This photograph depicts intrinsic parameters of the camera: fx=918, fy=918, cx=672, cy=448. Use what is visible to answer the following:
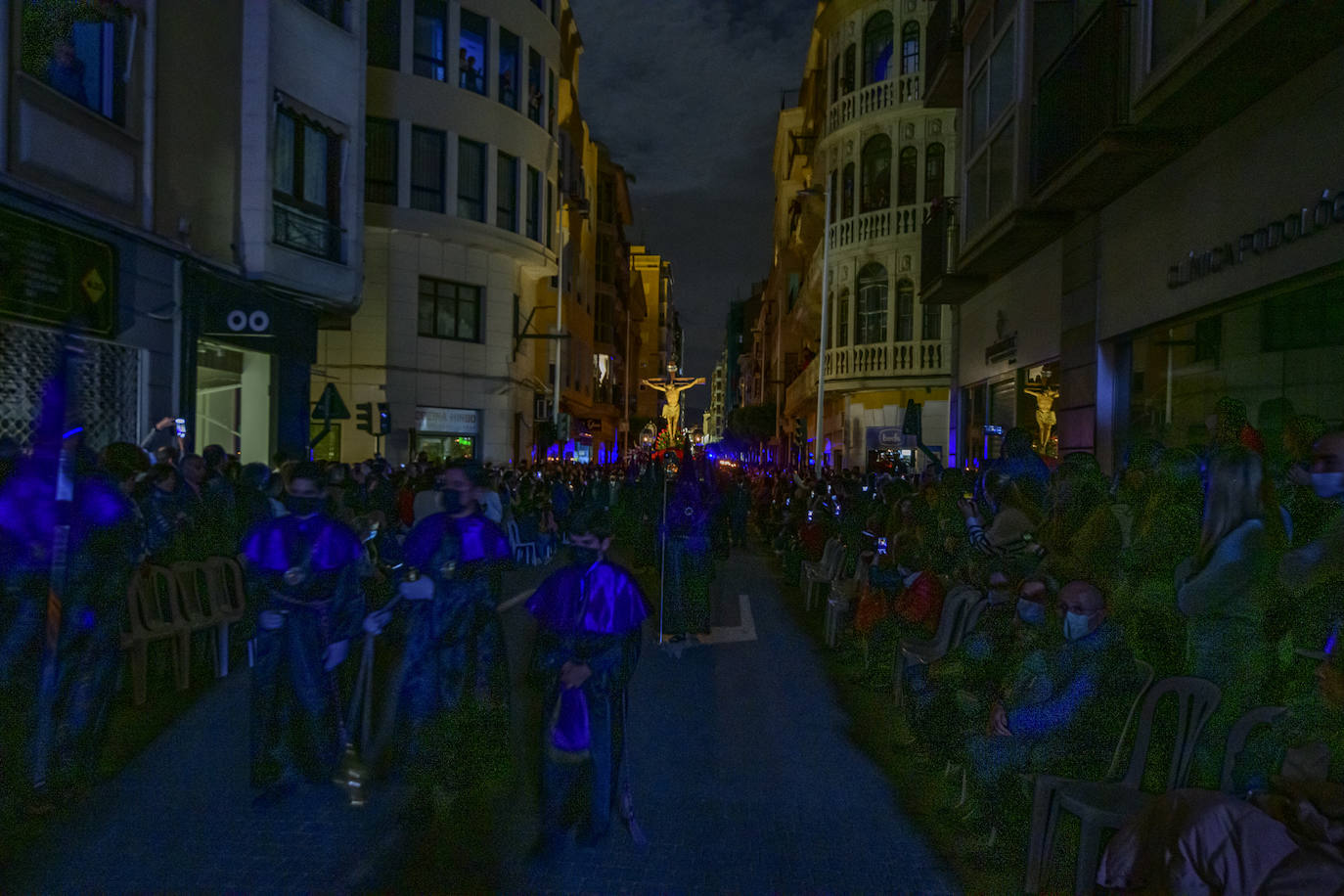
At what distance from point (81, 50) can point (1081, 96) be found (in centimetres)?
1226

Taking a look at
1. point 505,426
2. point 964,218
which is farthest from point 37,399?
point 505,426

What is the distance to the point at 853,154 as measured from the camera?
27.4m

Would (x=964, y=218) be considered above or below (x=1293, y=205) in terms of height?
above

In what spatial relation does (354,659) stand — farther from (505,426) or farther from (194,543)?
(505,426)

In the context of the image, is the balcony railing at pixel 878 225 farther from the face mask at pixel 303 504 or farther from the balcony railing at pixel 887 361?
the face mask at pixel 303 504

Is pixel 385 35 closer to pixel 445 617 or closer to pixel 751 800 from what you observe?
pixel 445 617

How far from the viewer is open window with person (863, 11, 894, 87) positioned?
88.3 ft

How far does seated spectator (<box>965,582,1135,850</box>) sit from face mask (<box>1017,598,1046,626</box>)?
301 millimetres

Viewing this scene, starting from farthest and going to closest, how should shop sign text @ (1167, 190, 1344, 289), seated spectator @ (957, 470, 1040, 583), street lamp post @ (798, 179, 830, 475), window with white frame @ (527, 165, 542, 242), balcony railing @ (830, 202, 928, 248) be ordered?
window with white frame @ (527, 165, 542, 242) < street lamp post @ (798, 179, 830, 475) < balcony railing @ (830, 202, 928, 248) < shop sign text @ (1167, 190, 1344, 289) < seated spectator @ (957, 470, 1040, 583)

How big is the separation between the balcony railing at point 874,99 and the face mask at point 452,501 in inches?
941

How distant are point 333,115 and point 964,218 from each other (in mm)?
11878

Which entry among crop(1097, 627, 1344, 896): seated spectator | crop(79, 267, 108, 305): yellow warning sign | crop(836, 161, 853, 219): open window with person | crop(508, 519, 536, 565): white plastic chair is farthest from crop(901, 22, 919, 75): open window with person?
crop(1097, 627, 1344, 896): seated spectator

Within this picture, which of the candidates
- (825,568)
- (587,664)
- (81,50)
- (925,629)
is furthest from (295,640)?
(81,50)

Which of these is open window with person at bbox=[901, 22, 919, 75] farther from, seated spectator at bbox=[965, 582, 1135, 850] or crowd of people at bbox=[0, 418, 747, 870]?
seated spectator at bbox=[965, 582, 1135, 850]
